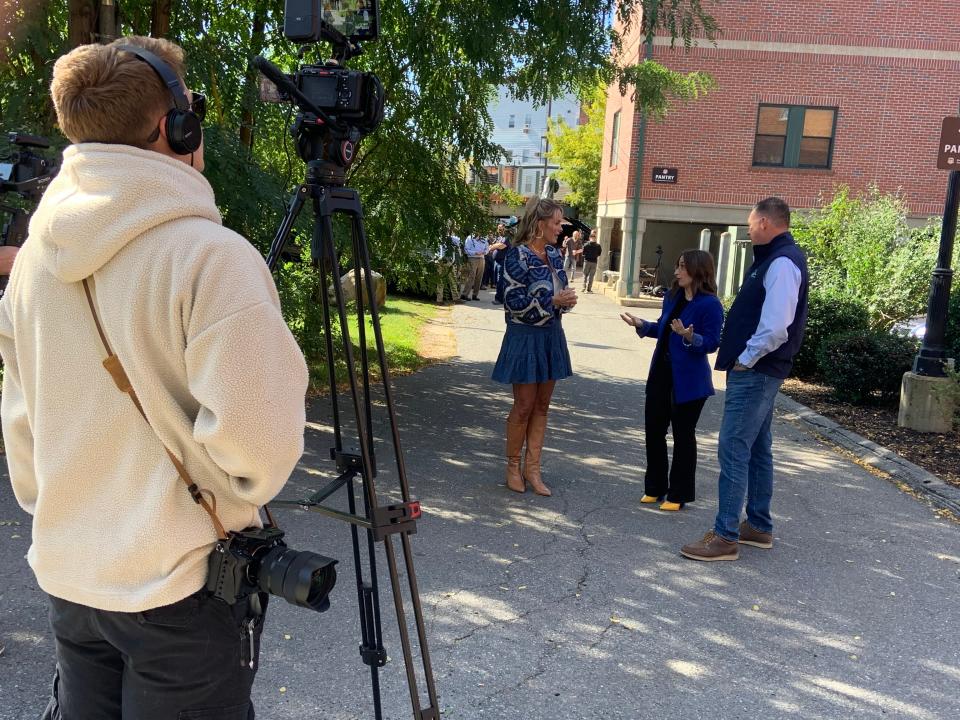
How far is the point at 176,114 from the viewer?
1.62m

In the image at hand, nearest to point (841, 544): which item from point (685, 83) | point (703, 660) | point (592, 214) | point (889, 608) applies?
point (889, 608)

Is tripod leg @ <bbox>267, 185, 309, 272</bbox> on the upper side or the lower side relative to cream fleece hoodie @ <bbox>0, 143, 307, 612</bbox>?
upper

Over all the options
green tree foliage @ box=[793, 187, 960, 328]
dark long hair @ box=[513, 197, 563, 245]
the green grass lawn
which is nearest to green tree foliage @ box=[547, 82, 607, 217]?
the green grass lawn

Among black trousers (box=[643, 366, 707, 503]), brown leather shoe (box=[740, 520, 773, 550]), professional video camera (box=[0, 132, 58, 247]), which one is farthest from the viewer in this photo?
black trousers (box=[643, 366, 707, 503])

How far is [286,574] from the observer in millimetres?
1674

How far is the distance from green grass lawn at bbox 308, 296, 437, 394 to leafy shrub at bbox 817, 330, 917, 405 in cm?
492

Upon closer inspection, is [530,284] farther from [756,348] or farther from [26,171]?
[26,171]

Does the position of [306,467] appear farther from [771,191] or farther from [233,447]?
[771,191]

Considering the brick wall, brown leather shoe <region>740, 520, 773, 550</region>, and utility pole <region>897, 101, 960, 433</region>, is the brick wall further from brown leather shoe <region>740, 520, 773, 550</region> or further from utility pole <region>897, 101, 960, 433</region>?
brown leather shoe <region>740, 520, 773, 550</region>

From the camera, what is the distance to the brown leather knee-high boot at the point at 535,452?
19.2 ft

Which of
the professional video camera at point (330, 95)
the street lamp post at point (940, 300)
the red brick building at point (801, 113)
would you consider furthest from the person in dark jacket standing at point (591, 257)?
the professional video camera at point (330, 95)

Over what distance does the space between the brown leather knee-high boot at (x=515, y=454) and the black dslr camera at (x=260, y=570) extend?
13.6 feet

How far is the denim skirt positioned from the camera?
5.63 m

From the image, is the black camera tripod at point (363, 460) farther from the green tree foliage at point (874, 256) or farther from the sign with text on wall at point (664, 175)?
the sign with text on wall at point (664, 175)
